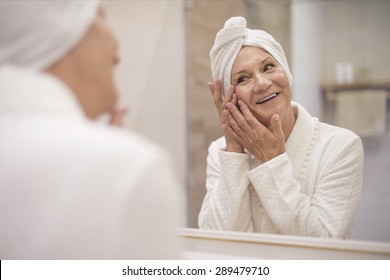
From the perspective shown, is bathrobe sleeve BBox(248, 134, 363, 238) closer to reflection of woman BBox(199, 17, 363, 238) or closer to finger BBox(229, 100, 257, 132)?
reflection of woman BBox(199, 17, 363, 238)

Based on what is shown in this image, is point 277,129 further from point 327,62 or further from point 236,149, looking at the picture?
point 327,62

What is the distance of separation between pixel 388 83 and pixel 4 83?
0.97 metres

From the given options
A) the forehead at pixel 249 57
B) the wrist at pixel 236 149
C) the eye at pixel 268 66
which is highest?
the forehead at pixel 249 57

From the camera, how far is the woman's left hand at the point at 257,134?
1.22m

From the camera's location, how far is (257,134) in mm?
1230

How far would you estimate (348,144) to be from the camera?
3.95 ft

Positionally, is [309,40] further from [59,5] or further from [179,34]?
[59,5]

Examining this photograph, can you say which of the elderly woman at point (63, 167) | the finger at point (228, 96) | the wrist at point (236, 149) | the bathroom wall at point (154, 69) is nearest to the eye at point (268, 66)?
the finger at point (228, 96)

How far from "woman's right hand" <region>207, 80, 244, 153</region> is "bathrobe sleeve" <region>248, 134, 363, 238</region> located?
101mm

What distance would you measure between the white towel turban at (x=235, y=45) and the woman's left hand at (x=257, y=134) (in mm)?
83

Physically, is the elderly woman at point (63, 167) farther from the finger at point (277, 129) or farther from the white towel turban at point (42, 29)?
the finger at point (277, 129)

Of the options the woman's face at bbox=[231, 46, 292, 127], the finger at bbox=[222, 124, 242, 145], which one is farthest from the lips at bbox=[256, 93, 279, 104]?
the finger at bbox=[222, 124, 242, 145]

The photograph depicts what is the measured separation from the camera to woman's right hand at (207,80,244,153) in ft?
4.12
